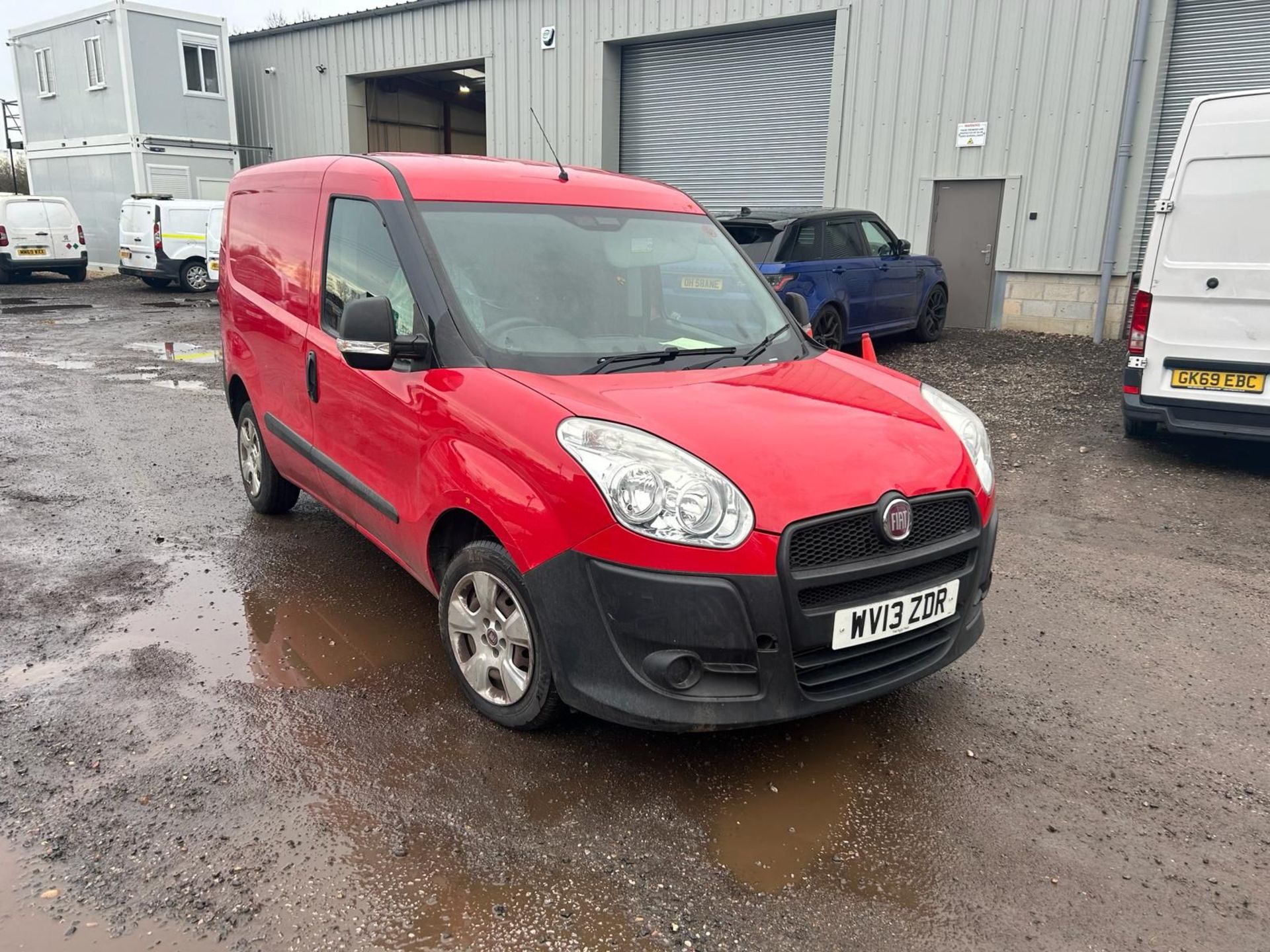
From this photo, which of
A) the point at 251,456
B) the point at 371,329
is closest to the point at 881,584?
the point at 371,329

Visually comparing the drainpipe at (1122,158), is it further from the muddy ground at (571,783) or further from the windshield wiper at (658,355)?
the windshield wiper at (658,355)

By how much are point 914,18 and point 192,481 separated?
1256cm

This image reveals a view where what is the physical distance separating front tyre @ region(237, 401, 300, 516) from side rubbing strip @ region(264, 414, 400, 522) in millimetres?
374

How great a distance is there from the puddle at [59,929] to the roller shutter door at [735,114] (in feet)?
49.5

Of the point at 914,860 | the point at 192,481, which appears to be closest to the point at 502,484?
the point at 914,860

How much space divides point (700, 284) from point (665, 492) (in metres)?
1.70

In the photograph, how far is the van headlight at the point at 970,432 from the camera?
329 cm

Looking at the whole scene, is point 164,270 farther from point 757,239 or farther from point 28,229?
point 757,239

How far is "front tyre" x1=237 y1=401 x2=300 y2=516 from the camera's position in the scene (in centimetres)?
527

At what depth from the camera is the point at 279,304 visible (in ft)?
15.0

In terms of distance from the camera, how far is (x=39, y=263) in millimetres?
21266

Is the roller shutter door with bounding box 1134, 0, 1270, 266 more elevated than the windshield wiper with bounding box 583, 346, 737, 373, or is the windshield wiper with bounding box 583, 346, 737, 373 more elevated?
the roller shutter door with bounding box 1134, 0, 1270, 266

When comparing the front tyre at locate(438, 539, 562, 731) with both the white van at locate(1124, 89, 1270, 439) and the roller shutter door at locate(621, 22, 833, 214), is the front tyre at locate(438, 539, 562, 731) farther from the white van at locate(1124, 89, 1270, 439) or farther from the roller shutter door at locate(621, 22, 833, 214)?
the roller shutter door at locate(621, 22, 833, 214)

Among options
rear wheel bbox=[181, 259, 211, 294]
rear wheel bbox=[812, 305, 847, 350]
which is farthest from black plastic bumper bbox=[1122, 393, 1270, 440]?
rear wheel bbox=[181, 259, 211, 294]
